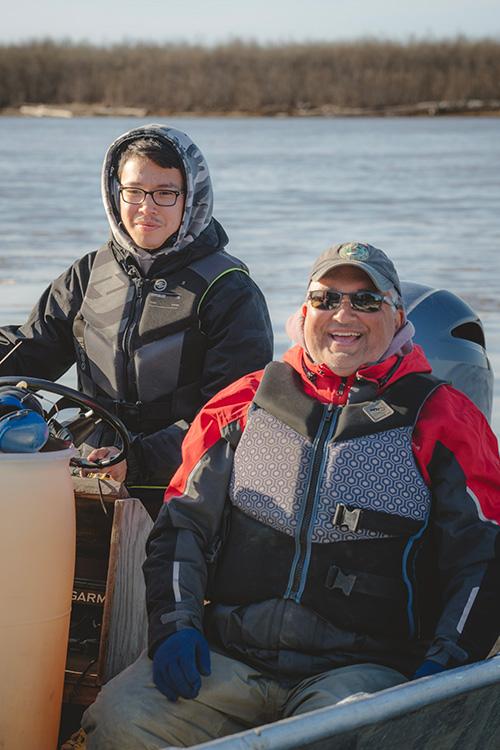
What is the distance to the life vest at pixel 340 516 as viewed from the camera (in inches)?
107

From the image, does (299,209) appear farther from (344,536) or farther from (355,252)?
(344,536)

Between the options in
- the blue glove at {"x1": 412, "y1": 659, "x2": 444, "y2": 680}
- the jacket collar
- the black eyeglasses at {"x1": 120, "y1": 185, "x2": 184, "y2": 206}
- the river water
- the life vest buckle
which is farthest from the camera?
the river water

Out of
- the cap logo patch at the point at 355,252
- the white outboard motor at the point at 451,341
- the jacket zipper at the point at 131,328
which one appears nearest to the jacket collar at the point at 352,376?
the cap logo patch at the point at 355,252

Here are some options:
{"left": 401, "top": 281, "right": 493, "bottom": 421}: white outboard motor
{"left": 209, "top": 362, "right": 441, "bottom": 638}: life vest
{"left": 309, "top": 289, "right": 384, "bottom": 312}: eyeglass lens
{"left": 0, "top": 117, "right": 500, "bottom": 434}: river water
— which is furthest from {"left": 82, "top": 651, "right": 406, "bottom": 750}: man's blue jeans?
{"left": 0, "top": 117, "right": 500, "bottom": 434}: river water

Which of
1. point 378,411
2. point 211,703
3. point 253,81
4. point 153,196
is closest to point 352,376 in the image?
point 378,411

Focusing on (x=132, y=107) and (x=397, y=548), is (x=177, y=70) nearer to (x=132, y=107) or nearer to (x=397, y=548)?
(x=132, y=107)

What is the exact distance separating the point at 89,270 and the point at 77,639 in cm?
103

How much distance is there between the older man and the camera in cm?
268

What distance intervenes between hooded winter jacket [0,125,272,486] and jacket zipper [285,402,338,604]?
76 cm

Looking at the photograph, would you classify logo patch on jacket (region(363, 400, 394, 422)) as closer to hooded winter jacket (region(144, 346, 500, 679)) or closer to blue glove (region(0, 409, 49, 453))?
hooded winter jacket (region(144, 346, 500, 679))

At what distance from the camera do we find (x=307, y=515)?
274 centimetres

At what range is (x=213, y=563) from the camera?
9.35 ft

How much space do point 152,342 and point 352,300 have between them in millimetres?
865

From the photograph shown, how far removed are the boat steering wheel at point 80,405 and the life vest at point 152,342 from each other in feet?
0.83
